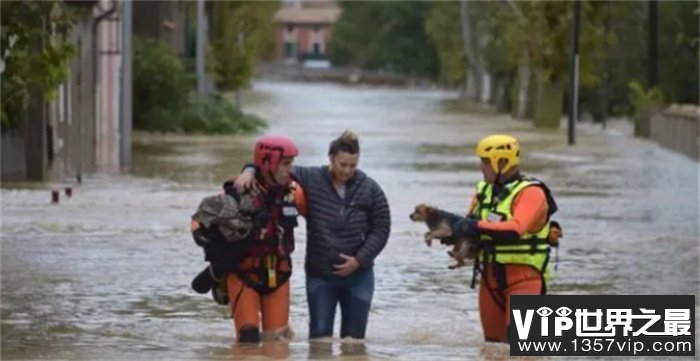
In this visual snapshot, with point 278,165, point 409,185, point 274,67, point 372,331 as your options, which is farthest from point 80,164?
point 274,67

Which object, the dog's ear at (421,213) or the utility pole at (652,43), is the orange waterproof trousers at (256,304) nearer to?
the dog's ear at (421,213)

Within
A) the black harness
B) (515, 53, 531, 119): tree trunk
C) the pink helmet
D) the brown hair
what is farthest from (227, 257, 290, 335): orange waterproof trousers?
(515, 53, 531, 119): tree trunk

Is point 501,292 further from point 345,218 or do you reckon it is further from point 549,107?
point 549,107

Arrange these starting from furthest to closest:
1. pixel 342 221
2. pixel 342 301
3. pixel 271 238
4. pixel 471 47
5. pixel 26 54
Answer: pixel 471 47, pixel 26 54, pixel 342 301, pixel 342 221, pixel 271 238

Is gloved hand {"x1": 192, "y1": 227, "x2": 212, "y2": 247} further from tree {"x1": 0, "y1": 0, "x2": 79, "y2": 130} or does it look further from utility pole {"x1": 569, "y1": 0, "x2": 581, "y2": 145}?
utility pole {"x1": 569, "y1": 0, "x2": 581, "y2": 145}

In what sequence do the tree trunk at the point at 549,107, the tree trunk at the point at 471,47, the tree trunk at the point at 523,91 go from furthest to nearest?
the tree trunk at the point at 471,47 → the tree trunk at the point at 523,91 → the tree trunk at the point at 549,107

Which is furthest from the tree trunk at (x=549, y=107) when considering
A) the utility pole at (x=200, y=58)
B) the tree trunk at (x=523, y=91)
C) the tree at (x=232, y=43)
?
the utility pole at (x=200, y=58)

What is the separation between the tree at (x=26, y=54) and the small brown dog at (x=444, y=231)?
6.24 metres

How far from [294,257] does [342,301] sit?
7.55 m

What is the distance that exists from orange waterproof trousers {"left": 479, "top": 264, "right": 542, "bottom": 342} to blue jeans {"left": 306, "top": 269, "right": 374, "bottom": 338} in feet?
2.38

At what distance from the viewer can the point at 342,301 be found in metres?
12.5

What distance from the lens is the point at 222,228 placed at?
39.1 feet

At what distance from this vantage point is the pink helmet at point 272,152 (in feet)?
39.2

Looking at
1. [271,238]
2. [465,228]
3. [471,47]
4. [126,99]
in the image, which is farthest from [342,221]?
[471,47]
